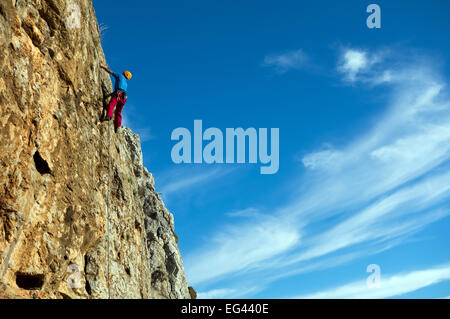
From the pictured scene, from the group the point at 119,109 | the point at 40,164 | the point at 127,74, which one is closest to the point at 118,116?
the point at 119,109

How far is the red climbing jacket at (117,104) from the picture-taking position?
811 inches

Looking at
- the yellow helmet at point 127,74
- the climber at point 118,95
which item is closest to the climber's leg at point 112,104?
the climber at point 118,95

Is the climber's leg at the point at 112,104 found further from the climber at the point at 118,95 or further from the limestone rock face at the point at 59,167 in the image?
the limestone rock face at the point at 59,167

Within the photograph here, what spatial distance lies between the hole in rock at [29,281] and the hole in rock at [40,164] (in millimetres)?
Result: 3692

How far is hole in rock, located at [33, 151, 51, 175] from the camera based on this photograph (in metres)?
13.8

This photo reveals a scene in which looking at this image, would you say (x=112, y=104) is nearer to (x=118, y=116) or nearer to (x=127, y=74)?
(x=118, y=116)

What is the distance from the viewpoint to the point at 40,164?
14070 millimetres

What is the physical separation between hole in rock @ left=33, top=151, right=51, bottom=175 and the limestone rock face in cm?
4

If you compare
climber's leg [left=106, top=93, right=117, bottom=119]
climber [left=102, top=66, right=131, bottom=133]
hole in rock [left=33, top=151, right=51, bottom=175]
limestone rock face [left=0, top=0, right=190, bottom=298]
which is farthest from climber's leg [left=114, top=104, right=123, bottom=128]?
hole in rock [left=33, top=151, right=51, bottom=175]

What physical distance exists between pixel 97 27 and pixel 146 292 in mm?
16946

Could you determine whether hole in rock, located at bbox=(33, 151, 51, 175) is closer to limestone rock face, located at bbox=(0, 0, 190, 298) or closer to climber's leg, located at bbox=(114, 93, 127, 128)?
limestone rock face, located at bbox=(0, 0, 190, 298)
